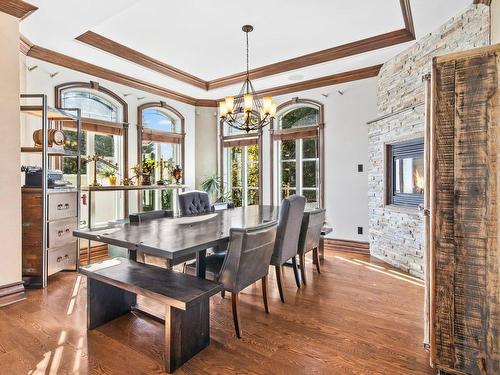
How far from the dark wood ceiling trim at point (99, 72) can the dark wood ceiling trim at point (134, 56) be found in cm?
58

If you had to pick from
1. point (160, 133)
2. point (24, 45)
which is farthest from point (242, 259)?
point (160, 133)

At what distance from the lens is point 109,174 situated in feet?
15.1

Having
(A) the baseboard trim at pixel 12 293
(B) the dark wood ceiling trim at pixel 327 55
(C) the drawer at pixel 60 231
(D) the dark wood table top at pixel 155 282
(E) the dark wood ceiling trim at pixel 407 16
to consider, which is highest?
(B) the dark wood ceiling trim at pixel 327 55

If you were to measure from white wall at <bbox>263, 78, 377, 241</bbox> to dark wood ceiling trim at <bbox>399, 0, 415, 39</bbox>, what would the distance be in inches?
47.6

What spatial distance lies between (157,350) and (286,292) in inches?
59.5

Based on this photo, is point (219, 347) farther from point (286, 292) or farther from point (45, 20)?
point (45, 20)

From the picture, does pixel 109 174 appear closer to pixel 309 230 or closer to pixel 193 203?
pixel 193 203

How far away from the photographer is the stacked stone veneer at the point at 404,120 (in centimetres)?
303

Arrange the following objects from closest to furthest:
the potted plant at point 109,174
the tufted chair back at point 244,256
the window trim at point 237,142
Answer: the tufted chair back at point 244,256, the potted plant at point 109,174, the window trim at point 237,142

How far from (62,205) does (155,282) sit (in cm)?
223

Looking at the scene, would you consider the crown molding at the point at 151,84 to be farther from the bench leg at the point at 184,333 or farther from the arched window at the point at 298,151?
the bench leg at the point at 184,333

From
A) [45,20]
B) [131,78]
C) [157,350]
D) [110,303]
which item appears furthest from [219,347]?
[131,78]

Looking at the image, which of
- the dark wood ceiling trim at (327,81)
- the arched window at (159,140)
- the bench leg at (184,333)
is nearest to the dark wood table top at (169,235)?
the bench leg at (184,333)

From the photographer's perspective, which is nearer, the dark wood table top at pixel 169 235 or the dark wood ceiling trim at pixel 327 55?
the dark wood table top at pixel 169 235
